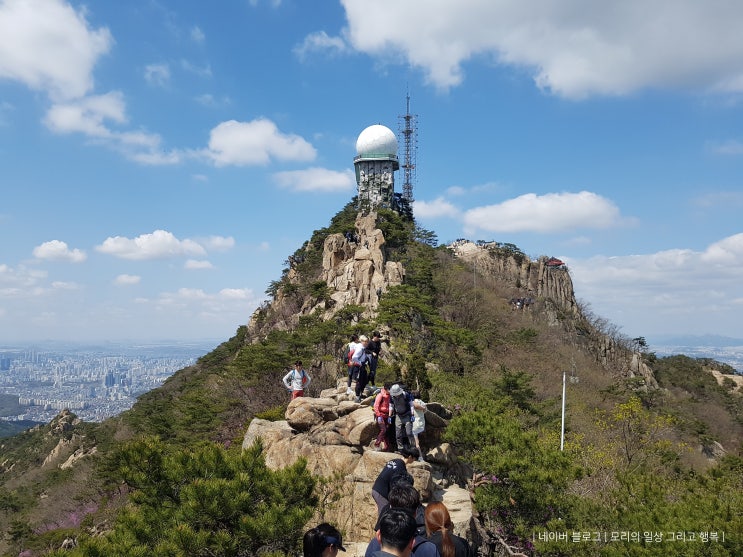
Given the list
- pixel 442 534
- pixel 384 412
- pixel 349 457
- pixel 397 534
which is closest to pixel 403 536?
pixel 397 534

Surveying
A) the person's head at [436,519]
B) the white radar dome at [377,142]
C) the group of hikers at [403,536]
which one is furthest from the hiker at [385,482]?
the white radar dome at [377,142]

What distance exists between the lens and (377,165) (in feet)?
143

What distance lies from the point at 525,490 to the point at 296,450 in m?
4.06

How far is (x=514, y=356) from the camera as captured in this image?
1072 inches

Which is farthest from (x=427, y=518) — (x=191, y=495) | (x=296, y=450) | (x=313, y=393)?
(x=313, y=393)

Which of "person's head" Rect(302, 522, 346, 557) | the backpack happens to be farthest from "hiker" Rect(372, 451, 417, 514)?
the backpack

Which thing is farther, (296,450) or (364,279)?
(364,279)

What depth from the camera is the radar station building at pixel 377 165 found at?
4338 cm

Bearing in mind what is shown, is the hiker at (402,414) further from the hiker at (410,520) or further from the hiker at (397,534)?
the hiker at (397,534)

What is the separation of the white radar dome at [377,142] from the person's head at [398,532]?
42436 millimetres

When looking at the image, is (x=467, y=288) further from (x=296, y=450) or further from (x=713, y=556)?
(x=713, y=556)

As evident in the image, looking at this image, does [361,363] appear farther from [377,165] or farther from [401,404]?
[377,165]

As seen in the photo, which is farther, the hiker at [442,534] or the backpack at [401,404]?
the backpack at [401,404]

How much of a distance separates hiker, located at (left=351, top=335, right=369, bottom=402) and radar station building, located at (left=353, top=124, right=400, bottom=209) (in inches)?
1326
